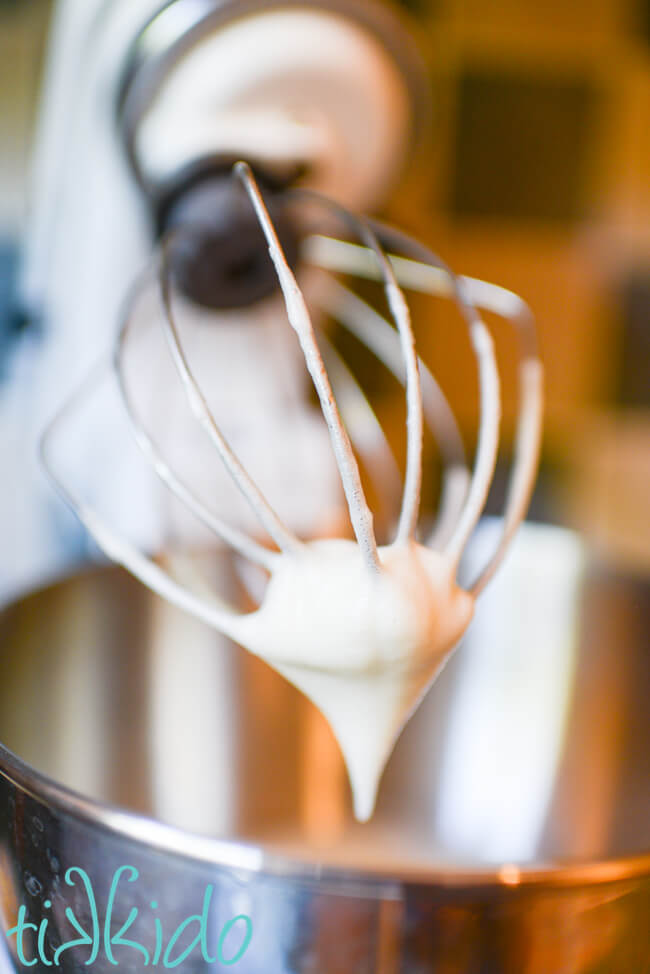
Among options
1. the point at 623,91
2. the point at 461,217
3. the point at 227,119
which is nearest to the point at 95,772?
the point at 227,119

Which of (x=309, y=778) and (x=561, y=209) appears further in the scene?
(x=561, y=209)

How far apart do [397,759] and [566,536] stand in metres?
0.13

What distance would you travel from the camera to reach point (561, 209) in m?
0.86

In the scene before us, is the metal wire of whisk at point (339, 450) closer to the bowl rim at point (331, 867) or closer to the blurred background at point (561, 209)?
the bowl rim at point (331, 867)

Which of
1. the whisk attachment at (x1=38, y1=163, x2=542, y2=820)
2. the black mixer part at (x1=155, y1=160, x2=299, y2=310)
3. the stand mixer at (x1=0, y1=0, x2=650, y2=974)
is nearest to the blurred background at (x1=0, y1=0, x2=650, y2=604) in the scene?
the stand mixer at (x1=0, y1=0, x2=650, y2=974)

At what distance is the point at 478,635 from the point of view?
0.39 metres

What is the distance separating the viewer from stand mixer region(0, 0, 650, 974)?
0.54ft

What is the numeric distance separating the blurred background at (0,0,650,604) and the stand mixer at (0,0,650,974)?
1.25 ft

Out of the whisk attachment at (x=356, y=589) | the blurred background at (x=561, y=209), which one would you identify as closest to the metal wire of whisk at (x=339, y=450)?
the whisk attachment at (x=356, y=589)

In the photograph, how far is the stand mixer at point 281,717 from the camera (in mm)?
165

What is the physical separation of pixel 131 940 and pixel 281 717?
22cm

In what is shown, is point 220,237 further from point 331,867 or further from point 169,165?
point 331,867

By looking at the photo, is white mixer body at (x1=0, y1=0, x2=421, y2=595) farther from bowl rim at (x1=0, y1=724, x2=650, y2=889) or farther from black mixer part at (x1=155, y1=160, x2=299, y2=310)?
bowl rim at (x1=0, y1=724, x2=650, y2=889)

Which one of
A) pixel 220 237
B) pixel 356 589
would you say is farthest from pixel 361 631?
pixel 220 237
